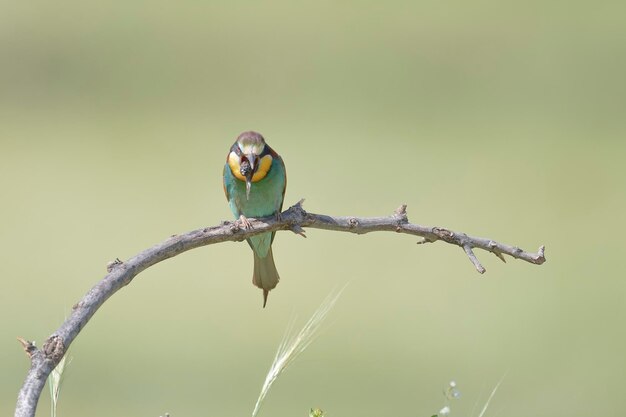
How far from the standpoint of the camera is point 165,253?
952 millimetres

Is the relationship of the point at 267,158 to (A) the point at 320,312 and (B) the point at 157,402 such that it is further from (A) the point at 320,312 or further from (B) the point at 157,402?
(B) the point at 157,402

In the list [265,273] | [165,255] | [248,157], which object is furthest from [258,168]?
[165,255]

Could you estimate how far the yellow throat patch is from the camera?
1426 millimetres

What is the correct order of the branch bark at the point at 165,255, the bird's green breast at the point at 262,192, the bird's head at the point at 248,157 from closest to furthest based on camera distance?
1. the branch bark at the point at 165,255
2. the bird's head at the point at 248,157
3. the bird's green breast at the point at 262,192

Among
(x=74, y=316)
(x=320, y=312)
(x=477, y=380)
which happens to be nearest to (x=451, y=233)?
(x=320, y=312)

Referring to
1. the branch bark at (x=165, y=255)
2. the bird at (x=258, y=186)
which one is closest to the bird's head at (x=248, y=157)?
the bird at (x=258, y=186)

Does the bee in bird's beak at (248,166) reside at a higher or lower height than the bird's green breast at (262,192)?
lower

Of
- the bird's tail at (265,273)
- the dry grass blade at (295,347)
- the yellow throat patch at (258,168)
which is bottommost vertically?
the dry grass blade at (295,347)

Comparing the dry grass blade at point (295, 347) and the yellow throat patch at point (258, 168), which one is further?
the yellow throat patch at point (258, 168)

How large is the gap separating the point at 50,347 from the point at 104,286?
0.32 ft

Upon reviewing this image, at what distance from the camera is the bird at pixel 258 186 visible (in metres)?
1.39

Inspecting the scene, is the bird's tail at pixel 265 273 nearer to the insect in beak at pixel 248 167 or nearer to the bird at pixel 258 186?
the bird at pixel 258 186

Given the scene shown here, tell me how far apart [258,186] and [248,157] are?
0.09 meters

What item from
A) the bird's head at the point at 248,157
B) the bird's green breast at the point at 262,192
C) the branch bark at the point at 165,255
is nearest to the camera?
the branch bark at the point at 165,255
